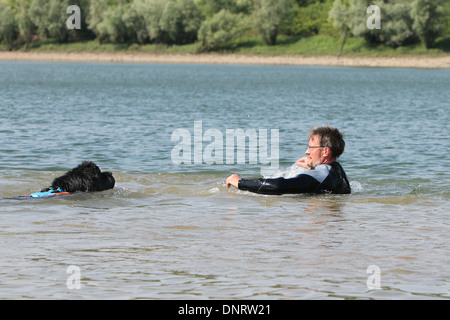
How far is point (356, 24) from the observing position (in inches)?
4294

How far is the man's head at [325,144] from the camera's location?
11453 mm

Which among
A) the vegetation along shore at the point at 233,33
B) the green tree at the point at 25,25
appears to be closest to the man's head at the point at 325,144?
the vegetation along shore at the point at 233,33

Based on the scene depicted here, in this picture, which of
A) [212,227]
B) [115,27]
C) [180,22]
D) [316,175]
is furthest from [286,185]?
[180,22]

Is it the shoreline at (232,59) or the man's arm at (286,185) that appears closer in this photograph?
the man's arm at (286,185)

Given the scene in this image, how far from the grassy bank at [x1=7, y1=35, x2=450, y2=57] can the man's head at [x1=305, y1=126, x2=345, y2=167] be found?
101 m

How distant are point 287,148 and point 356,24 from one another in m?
91.7

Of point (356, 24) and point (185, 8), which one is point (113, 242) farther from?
point (185, 8)

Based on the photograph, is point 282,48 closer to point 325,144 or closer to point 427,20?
point 427,20

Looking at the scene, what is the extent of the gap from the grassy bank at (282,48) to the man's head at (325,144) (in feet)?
333

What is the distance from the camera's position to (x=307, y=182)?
38.7 ft

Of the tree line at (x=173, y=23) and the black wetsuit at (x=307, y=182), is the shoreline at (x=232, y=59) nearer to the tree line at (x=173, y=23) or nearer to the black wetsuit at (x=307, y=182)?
the tree line at (x=173, y=23)

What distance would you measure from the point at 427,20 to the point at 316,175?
10068cm

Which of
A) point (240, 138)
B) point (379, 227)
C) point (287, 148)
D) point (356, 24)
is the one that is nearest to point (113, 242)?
point (379, 227)

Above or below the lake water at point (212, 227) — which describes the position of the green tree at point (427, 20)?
above
